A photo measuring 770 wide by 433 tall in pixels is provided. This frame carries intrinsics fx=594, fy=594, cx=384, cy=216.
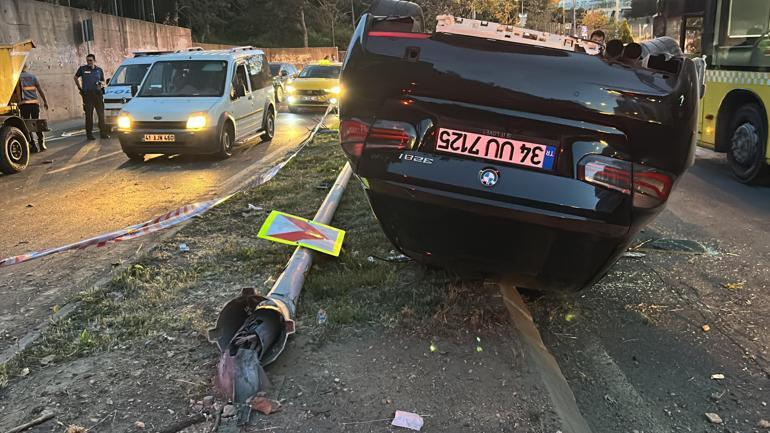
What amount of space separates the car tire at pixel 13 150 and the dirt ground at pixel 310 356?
267 inches

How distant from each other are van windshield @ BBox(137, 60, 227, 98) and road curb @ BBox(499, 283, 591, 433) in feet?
29.6

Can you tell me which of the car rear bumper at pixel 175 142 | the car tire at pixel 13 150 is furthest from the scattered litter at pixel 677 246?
the car tire at pixel 13 150

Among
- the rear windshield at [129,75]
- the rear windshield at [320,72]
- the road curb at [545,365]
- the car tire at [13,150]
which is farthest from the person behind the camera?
the rear windshield at [320,72]

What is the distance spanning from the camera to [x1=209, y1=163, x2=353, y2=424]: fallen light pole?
2.78 m

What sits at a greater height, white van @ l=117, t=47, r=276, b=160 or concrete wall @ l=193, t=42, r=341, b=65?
concrete wall @ l=193, t=42, r=341, b=65

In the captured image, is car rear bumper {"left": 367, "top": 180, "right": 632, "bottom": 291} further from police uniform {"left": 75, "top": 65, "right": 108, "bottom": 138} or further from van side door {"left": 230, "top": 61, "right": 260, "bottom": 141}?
police uniform {"left": 75, "top": 65, "right": 108, "bottom": 138}

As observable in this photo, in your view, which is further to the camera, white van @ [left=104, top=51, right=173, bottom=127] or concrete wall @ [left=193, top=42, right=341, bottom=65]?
concrete wall @ [left=193, top=42, right=341, bottom=65]

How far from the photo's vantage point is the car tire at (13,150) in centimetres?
991

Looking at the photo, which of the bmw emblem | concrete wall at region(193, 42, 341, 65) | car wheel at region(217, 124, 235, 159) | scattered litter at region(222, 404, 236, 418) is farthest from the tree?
scattered litter at region(222, 404, 236, 418)

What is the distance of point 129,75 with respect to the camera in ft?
50.6

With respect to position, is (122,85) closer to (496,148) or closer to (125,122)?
(125,122)

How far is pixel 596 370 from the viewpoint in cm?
351

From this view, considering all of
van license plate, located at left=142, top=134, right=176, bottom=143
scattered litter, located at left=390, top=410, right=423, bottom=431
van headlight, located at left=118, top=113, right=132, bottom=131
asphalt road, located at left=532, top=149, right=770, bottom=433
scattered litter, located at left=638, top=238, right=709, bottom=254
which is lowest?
asphalt road, located at left=532, top=149, right=770, bottom=433

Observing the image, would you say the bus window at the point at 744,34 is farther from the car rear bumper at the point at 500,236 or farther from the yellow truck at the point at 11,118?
the yellow truck at the point at 11,118
